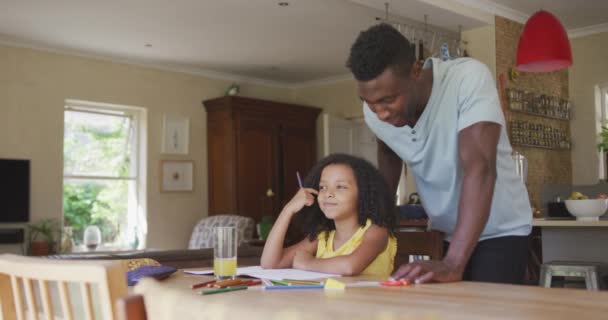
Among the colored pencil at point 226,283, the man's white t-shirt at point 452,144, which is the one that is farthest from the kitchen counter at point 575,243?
the colored pencil at point 226,283

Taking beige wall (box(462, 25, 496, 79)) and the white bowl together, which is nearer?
the white bowl

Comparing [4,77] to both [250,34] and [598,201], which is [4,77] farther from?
[598,201]

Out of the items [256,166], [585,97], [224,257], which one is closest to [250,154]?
[256,166]

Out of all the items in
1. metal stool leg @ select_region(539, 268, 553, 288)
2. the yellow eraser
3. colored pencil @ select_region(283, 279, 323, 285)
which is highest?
the yellow eraser

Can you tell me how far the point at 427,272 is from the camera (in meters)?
1.24

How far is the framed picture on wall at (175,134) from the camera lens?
7.60 m

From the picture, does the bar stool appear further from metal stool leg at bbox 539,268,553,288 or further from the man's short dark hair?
the man's short dark hair

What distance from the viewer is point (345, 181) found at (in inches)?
75.4

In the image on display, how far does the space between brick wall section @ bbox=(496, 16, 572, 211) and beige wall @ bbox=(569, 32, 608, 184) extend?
0.08m

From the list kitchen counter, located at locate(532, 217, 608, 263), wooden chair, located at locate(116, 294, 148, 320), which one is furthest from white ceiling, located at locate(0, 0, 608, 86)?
wooden chair, located at locate(116, 294, 148, 320)

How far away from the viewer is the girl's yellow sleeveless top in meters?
1.79

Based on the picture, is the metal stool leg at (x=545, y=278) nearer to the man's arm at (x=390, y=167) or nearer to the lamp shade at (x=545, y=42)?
the lamp shade at (x=545, y=42)

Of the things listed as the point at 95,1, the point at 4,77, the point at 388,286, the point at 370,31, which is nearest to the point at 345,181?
the point at 370,31

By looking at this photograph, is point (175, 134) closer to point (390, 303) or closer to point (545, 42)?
point (545, 42)
